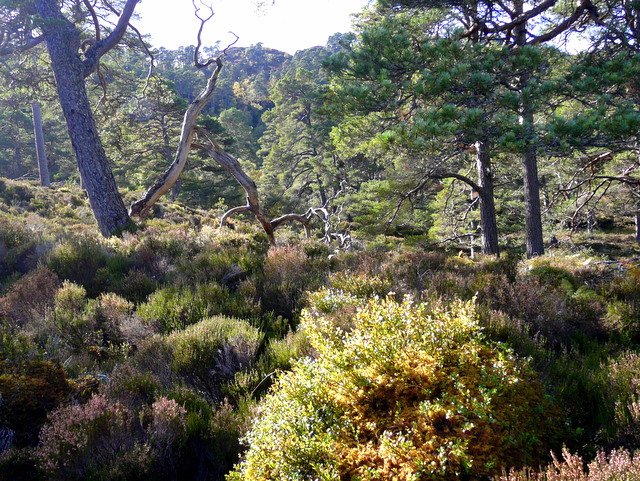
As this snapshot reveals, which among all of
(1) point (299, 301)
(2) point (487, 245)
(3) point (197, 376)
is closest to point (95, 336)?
(3) point (197, 376)

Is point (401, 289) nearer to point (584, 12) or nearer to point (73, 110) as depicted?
point (584, 12)

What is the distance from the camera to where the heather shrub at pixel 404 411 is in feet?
6.76

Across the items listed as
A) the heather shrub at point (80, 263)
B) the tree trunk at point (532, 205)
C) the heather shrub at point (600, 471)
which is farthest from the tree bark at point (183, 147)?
the heather shrub at point (600, 471)

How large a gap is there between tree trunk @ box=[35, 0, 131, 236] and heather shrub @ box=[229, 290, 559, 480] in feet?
24.7

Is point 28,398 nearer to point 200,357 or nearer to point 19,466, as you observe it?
point 19,466

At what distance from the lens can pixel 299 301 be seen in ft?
16.3

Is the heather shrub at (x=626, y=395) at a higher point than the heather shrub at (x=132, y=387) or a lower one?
lower

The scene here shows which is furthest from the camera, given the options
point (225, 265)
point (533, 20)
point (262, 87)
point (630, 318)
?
point (262, 87)

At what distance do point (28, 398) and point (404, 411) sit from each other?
280 centimetres

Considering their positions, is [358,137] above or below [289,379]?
above

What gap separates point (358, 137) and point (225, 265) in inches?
159

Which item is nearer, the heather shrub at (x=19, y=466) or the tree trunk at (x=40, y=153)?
the heather shrub at (x=19, y=466)

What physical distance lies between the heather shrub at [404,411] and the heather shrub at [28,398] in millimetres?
1669

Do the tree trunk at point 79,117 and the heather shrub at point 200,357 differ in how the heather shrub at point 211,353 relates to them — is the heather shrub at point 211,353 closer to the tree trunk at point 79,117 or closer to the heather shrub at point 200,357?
the heather shrub at point 200,357
